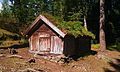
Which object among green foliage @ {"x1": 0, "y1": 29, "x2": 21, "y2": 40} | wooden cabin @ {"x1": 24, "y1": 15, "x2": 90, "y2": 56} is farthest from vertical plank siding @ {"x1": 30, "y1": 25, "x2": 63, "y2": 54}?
green foliage @ {"x1": 0, "y1": 29, "x2": 21, "y2": 40}

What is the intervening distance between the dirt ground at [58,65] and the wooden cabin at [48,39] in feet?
4.13

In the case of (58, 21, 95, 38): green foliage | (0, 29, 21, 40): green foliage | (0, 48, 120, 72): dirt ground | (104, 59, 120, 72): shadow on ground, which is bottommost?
(104, 59, 120, 72): shadow on ground

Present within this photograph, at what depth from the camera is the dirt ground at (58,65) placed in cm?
2394

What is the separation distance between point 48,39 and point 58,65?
3.64m

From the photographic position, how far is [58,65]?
2675 centimetres

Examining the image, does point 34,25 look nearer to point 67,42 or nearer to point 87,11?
point 67,42

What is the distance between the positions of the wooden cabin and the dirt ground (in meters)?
1.26

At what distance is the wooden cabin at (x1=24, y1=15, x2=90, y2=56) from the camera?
93.6 feet

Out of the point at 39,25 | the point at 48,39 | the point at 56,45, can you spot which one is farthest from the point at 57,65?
the point at 39,25

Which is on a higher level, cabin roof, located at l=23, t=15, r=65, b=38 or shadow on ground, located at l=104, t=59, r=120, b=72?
cabin roof, located at l=23, t=15, r=65, b=38

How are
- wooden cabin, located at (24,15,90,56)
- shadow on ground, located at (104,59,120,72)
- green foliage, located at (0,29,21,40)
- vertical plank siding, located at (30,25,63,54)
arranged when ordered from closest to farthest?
shadow on ground, located at (104,59,120,72), wooden cabin, located at (24,15,90,56), vertical plank siding, located at (30,25,63,54), green foliage, located at (0,29,21,40)

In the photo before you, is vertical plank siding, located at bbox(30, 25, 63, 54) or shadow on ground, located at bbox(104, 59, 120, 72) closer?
shadow on ground, located at bbox(104, 59, 120, 72)

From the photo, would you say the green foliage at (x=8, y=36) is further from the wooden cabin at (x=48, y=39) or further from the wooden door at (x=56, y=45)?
the wooden door at (x=56, y=45)

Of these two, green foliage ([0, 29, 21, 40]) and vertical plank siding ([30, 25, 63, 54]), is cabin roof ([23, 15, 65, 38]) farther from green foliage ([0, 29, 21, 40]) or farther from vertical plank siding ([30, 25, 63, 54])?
green foliage ([0, 29, 21, 40])
